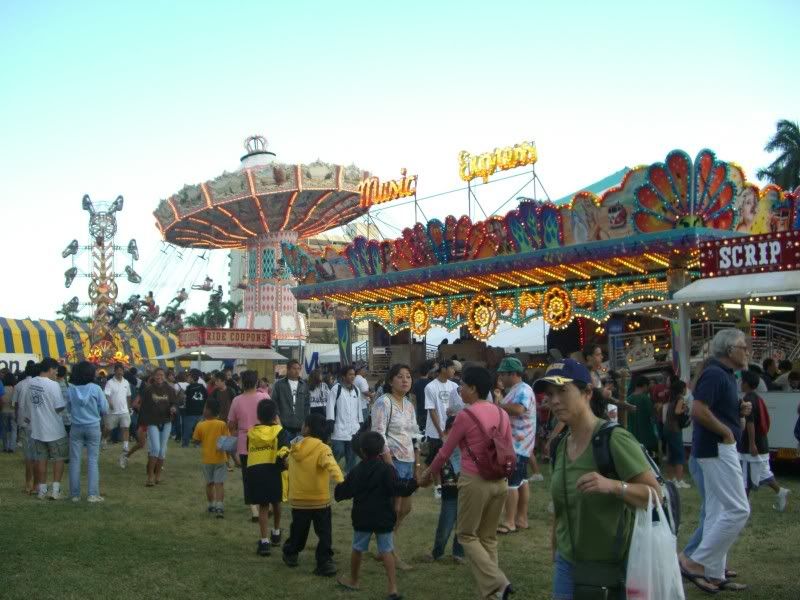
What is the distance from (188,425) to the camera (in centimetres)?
1762

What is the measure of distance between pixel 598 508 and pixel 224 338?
2866cm

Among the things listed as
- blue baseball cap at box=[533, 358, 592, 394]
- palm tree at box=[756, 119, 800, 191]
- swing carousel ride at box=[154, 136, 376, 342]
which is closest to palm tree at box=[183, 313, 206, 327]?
swing carousel ride at box=[154, 136, 376, 342]

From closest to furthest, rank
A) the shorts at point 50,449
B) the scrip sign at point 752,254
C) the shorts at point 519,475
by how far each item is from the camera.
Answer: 1. the shorts at point 519,475
2. the shorts at point 50,449
3. the scrip sign at point 752,254

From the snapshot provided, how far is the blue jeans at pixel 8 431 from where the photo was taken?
16875 mm

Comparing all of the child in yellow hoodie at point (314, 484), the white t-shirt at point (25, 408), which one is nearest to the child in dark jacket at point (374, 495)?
the child in yellow hoodie at point (314, 484)

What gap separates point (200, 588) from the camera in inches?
261

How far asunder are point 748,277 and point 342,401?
717 cm

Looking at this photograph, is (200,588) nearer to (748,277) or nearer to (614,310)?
(748,277)

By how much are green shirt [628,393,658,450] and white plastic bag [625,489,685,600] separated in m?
8.33

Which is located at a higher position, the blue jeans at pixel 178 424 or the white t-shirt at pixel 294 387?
the white t-shirt at pixel 294 387

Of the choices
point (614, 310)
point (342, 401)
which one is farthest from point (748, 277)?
point (342, 401)

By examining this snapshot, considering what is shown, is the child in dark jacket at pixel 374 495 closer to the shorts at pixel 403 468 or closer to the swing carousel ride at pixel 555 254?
the shorts at pixel 403 468

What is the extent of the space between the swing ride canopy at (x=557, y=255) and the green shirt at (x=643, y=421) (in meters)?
4.92

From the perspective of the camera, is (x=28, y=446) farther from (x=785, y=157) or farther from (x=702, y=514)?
(x=785, y=157)
